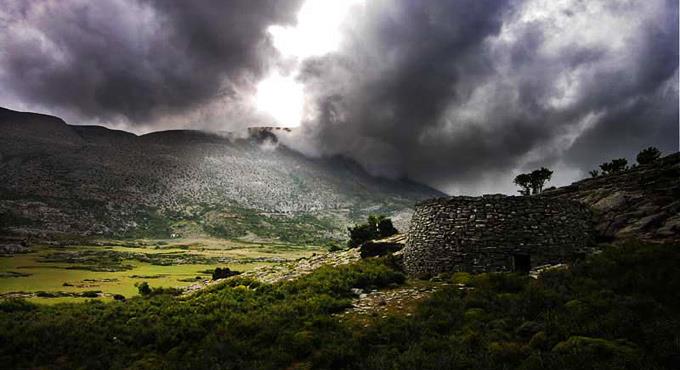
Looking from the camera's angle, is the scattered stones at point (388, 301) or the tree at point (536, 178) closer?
the scattered stones at point (388, 301)

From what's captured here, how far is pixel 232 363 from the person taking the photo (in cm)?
973

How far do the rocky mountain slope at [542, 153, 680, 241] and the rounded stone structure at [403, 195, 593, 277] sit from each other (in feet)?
4.03

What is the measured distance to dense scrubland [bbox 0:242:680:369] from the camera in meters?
8.21

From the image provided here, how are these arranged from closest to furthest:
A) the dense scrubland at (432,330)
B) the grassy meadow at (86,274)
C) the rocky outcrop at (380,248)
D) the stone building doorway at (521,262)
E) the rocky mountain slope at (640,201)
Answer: the dense scrubland at (432,330) < the rocky mountain slope at (640,201) < the stone building doorway at (521,262) < the rocky outcrop at (380,248) < the grassy meadow at (86,274)

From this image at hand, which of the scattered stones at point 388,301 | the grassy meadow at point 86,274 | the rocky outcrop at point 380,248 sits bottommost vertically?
the grassy meadow at point 86,274

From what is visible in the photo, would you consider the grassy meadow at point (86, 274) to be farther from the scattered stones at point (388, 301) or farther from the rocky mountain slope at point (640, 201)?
the rocky mountain slope at point (640, 201)

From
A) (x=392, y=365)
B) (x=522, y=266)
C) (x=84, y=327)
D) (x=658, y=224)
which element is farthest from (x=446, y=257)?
(x=84, y=327)

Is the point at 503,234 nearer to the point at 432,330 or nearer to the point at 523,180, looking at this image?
the point at 432,330

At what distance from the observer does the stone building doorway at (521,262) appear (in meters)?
17.8

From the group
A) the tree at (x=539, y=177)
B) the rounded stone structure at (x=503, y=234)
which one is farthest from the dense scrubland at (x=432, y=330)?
the tree at (x=539, y=177)

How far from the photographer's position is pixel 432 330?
11.1m

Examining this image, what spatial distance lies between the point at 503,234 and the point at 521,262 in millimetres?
1733

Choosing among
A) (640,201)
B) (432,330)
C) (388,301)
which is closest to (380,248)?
(388,301)

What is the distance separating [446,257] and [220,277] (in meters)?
27.3
